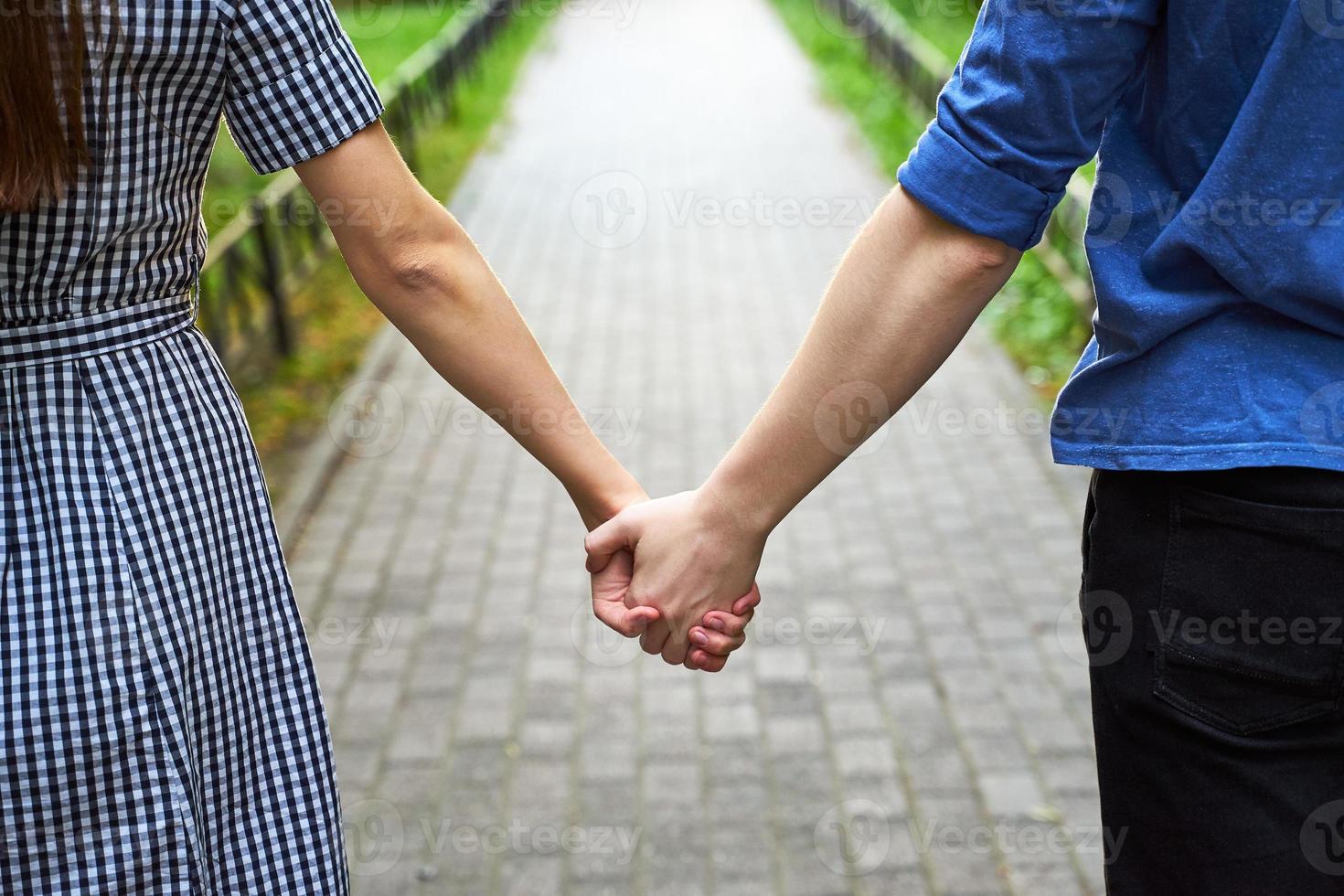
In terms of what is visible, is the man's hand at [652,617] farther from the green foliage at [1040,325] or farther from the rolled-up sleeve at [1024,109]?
the green foliage at [1040,325]

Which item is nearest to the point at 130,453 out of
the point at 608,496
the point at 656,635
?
the point at 608,496

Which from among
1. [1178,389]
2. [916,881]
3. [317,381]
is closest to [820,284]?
[317,381]

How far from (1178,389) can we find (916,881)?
82.4 inches

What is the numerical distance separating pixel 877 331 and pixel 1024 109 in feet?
1.16

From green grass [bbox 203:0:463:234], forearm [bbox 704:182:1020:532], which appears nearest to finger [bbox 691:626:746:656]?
forearm [bbox 704:182:1020:532]

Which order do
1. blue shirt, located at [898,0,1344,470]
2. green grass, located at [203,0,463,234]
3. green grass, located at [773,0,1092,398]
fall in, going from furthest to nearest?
green grass, located at [203,0,463,234] < green grass, located at [773,0,1092,398] < blue shirt, located at [898,0,1344,470]

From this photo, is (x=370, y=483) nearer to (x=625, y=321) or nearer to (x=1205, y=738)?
(x=625, y=321)

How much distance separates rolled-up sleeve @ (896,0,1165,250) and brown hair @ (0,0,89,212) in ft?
3.07

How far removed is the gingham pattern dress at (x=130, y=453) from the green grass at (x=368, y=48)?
5952 mm

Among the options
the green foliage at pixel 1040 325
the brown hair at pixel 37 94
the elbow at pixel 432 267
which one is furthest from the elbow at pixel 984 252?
the green foliage at pixel 1040 325

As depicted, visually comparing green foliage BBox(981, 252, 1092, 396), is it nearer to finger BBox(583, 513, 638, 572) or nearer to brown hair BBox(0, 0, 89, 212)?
finger BBox(583, 513, 638, 572)

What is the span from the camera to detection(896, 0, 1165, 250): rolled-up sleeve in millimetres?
1416

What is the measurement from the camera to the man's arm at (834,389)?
66.7 inches

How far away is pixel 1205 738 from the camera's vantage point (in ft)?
4.92
